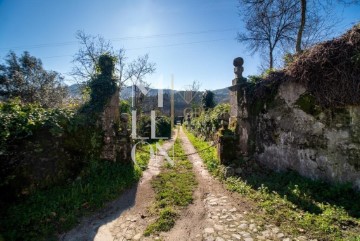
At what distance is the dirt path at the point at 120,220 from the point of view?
12.4ft

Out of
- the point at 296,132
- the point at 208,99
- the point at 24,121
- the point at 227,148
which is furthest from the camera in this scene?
the point at 208,99

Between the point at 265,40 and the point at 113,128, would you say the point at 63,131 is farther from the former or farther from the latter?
the point at 265,40

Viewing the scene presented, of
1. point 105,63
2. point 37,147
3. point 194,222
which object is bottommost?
point 194,222

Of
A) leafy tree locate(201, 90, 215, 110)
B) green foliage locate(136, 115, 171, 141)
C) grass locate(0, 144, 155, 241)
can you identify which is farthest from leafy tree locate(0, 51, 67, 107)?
grass locate(0, 144, 155, 241)

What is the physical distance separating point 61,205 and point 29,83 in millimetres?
22958

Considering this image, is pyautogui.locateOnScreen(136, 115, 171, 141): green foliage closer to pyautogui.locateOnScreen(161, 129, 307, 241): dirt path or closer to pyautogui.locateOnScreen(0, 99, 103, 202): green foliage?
pyautogui.locateOnScreen(0, 99, 103, 202): green foliage

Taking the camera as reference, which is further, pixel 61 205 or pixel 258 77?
pixel 258 77

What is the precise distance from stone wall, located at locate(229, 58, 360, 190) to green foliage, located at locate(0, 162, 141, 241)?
4.10 meters

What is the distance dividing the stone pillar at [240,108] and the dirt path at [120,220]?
3.49 m

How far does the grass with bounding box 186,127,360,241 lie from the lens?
11.3 ft

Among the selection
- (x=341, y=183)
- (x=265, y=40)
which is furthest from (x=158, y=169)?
(x=265, y=40)

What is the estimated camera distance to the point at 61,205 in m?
4.52

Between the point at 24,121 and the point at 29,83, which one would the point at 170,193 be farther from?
the point at 29,83

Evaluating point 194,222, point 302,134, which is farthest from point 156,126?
point 194,222
